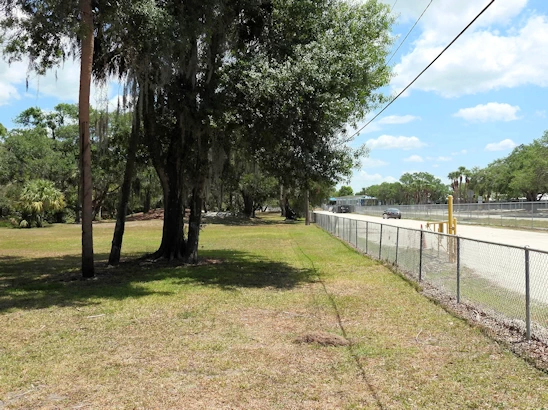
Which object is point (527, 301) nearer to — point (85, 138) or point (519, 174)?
point (85, 138)

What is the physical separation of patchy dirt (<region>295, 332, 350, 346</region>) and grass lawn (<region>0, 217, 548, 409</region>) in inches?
1.4

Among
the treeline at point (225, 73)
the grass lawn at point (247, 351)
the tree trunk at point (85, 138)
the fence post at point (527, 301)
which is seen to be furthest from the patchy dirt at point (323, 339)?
the tree trunk at point (85, 138)

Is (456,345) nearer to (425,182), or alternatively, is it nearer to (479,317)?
(479,317)

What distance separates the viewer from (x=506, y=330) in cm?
648

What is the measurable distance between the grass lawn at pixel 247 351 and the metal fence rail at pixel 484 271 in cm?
61

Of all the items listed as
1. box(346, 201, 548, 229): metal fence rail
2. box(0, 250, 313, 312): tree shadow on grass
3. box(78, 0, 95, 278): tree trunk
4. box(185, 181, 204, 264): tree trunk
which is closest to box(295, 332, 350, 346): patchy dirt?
box(0, 250, 313, 312): tree shadow on grass

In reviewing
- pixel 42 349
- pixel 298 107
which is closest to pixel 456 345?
pixel 42 349

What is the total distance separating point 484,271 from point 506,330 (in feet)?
4.40

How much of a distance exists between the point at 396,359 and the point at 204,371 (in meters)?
2.24

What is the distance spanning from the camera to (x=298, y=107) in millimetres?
11453

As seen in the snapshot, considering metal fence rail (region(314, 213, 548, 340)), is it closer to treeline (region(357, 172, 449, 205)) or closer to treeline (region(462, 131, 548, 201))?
treeline (region(462, 131, 548, 201))

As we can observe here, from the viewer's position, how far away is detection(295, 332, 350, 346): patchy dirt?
6.22 metres

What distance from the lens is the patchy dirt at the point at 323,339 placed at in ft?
20.4

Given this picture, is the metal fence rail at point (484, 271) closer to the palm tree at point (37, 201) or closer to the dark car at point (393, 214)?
the palm tree at point (37, 201)
